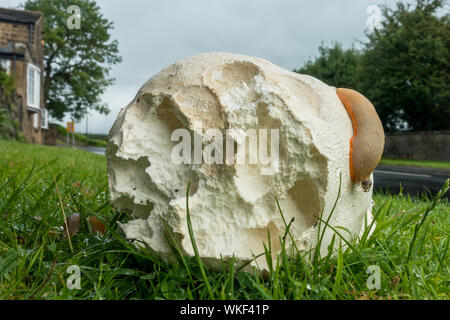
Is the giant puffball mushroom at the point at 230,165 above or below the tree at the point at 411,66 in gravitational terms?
below

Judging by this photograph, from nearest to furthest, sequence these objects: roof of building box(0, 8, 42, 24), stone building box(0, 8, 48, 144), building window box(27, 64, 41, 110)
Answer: stone building box(0, 8, 48, 144), roof of building box(0, 8, 42, 24), building window box(27, 64, 41, 110)

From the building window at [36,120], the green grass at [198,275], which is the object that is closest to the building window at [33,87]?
the building window at [36,120]

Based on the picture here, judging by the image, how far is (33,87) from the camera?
23.1m

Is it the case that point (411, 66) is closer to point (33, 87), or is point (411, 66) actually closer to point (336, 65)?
point (336, 65)

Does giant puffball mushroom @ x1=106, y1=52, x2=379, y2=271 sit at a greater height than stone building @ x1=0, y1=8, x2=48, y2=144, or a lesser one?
lesser

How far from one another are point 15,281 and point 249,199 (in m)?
1.01

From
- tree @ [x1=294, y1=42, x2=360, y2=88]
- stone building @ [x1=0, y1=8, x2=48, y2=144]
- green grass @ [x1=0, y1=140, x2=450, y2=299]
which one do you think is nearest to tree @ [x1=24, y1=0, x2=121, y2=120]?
stone building @ [x1=0, y1=8, x2=48, y2=144]

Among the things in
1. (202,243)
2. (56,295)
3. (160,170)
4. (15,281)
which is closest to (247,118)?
(160,170)

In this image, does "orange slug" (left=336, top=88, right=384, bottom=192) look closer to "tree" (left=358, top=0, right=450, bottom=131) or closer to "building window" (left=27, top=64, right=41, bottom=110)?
"tree" (left=358, top=0, right=450, bottom=131)

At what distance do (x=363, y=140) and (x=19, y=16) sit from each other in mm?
25169

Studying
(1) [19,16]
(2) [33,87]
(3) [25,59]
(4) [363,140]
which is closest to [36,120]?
(2) [33,87]

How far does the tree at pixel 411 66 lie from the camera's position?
18172 mm

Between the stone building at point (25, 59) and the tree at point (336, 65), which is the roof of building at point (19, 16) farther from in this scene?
the tree at point (336, 65)

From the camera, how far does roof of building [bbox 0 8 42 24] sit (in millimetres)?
21359
